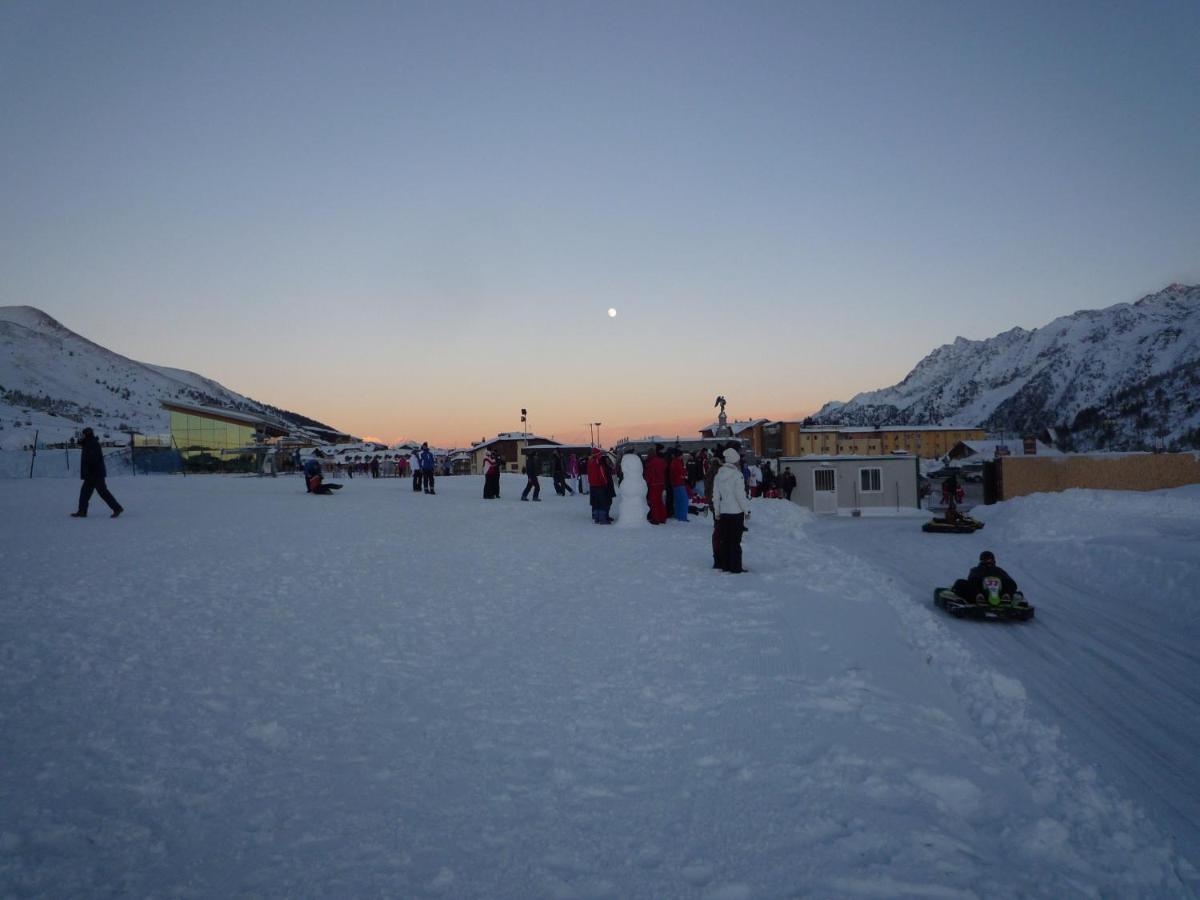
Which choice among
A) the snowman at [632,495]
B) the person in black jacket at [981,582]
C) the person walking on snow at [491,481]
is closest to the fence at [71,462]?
the person walking on snow at [491,481]

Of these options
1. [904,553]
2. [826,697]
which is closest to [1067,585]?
[904,553]

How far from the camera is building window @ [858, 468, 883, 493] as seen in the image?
34.4 m

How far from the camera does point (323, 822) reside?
3473 mm

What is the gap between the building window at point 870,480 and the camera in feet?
113

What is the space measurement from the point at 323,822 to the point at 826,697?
3669 mm

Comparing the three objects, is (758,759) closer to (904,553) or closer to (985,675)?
(985,675)

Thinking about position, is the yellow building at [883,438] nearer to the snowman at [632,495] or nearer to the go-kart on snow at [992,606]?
the snowman at [632,495]

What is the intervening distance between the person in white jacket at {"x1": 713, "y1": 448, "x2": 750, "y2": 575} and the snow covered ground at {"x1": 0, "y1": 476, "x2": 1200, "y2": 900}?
0.61m

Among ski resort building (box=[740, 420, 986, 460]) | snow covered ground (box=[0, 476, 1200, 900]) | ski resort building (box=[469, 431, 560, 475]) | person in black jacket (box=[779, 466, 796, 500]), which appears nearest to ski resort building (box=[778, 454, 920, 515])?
person in black jacket (box=[779, 466, 796, 500])

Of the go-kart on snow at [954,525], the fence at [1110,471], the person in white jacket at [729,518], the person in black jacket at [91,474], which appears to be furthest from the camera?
the fence at [1110,471]

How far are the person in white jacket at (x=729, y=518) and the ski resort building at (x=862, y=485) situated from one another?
24611 mm

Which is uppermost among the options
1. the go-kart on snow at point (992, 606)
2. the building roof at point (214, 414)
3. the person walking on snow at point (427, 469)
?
the building roof at point (214, 414)

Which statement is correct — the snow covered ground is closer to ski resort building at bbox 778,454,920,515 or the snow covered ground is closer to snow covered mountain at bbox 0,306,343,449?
ski resort building at bbox 778,454,920,515

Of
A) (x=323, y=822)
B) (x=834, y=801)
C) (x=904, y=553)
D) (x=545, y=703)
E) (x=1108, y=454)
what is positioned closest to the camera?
(x=323, y=822)
